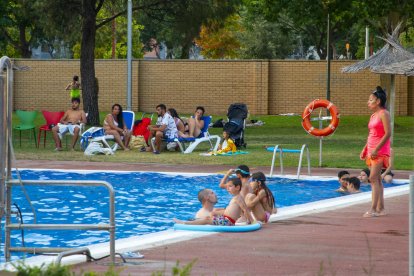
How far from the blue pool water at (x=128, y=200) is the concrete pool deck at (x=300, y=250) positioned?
195 cm

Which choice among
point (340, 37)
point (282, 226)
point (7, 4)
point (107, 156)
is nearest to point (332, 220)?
point (282, 226)

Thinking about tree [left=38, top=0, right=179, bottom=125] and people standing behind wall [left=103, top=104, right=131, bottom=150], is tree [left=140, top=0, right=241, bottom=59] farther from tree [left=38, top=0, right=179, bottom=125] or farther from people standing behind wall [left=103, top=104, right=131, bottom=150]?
people standing behind wall [left=103, top=104, right=131, bottom=150]

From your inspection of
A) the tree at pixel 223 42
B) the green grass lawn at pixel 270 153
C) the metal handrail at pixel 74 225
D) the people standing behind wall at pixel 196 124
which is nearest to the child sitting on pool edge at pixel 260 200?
the metal handrail at pixel 74 225

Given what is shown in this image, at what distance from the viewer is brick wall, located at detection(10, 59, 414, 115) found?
42406mm

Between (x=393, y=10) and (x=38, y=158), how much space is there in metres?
14.4

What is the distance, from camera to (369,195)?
47.9 ft

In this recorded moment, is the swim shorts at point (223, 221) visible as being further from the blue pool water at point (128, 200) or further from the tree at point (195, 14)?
the tree at point (195, 14)

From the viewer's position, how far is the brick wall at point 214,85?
42406 mm

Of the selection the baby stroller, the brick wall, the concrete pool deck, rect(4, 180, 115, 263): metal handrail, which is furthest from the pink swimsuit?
the brick wall

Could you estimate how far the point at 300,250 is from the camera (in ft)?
31.0

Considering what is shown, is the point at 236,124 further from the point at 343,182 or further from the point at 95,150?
the point at 343,182

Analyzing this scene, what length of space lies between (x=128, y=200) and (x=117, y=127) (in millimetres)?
7923

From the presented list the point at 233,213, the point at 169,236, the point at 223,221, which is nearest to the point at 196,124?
the point at 233,213

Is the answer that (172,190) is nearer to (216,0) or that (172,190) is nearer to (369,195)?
(369,195)
